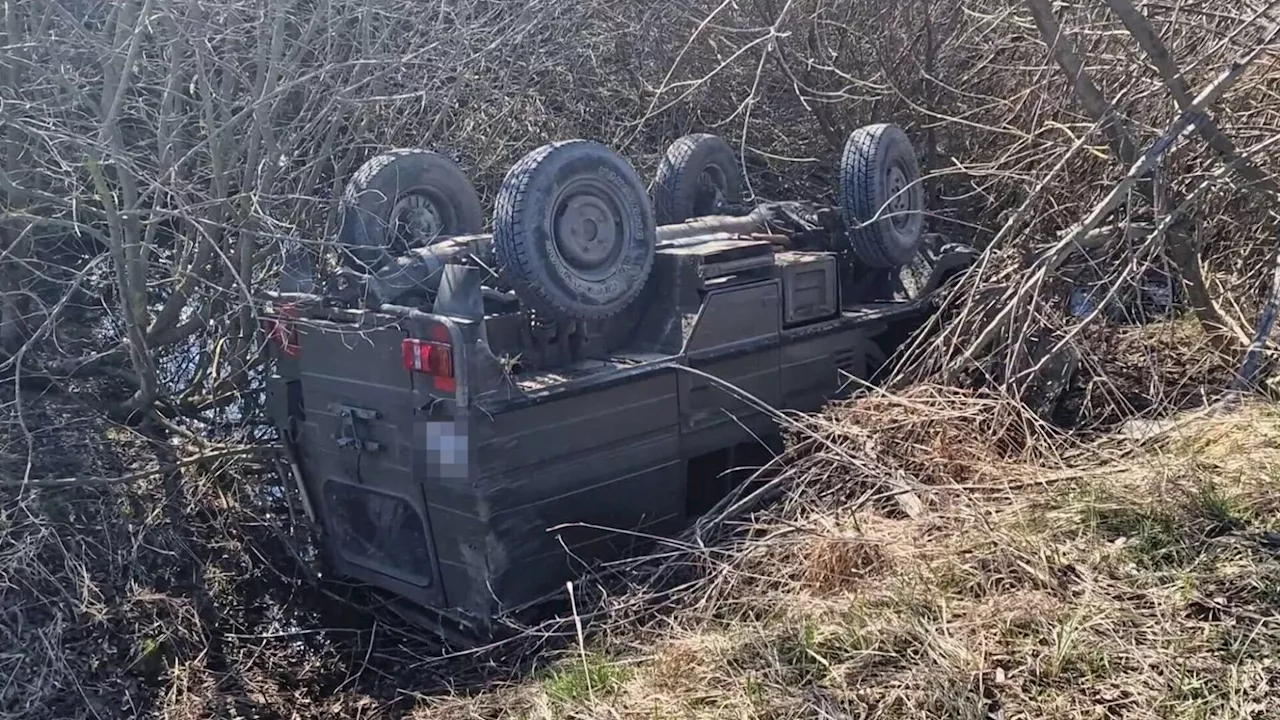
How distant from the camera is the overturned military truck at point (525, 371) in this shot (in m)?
4.23

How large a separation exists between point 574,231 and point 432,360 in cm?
76

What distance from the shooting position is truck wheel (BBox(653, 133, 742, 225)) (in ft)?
19.9

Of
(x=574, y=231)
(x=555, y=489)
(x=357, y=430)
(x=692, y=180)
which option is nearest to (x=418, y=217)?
(x=574, y=231)

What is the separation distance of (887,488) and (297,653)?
7.78ft

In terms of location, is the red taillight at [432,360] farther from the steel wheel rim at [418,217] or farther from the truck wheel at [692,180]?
the truck wheel at [692,180]

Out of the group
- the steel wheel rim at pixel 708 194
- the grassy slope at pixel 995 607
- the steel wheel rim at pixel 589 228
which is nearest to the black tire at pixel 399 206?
the steel wheel rim at pixel 589 228

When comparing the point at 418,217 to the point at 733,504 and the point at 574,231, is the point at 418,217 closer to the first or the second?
the point at 574,231

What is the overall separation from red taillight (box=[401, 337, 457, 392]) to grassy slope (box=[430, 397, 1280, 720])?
1.04 m

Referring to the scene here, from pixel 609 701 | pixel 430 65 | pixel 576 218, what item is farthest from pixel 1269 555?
pixel 430 65

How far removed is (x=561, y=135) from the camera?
7.93m

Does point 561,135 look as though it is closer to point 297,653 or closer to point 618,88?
point 618,88

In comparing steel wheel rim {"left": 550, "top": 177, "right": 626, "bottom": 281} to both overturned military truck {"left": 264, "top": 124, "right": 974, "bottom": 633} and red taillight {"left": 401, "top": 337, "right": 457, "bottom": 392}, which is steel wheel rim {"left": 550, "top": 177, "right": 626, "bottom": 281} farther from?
red taillight {"left": 401, "top": 337, "right": 457, "bottom": 392}

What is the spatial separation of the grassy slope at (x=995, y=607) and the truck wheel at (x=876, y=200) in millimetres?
1463

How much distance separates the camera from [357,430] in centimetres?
449
